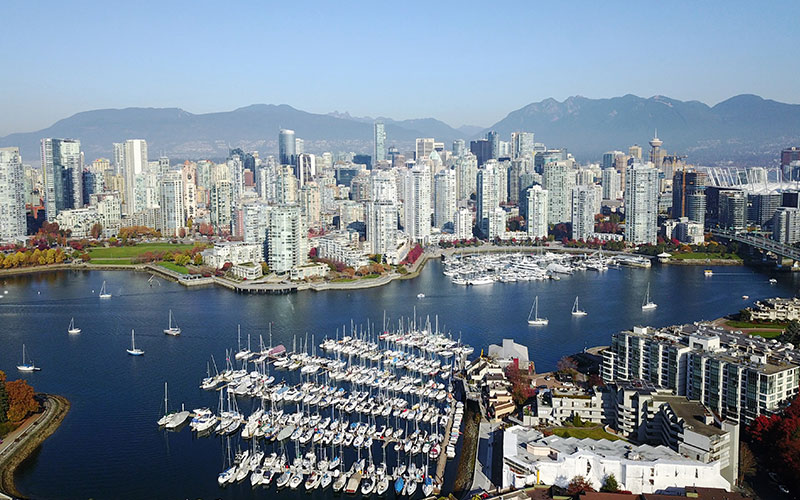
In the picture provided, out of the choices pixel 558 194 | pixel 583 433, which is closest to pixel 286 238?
pixel 583 433

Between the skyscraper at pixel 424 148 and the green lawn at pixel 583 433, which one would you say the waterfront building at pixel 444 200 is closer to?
the skyscraper at pixel 424 148

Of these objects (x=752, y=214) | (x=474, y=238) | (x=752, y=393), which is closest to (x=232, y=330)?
(x=752, y=393)

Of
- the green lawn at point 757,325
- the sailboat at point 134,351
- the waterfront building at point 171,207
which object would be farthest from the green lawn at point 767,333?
the waterfront building at point 171,207

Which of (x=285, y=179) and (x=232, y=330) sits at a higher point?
(x=285, y=179)

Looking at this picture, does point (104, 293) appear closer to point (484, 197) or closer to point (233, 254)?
point (233, 254)

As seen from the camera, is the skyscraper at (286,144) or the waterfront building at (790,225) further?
the skyscraper at (286,144)

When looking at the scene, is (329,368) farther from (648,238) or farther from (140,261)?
(648,238)
